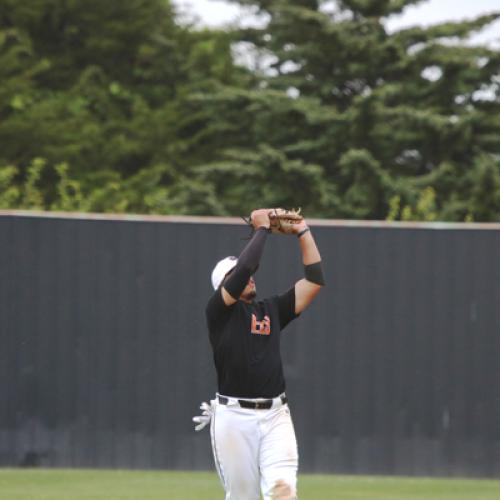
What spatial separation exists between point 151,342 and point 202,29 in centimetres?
2543

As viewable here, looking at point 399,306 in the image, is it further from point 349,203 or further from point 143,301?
point 349,203

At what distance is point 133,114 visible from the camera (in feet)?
111

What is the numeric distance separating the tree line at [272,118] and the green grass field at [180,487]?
11.9m

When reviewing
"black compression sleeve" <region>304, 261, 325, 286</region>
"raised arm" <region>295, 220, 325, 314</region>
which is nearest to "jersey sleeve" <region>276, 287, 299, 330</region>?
"raised arm" <region>295, 220, 325, 314</region>

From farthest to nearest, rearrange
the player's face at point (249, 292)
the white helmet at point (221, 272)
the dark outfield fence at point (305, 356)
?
the dark outfield fence at point (305, 356) → the white helmet at point (221, 272) → the player's face at point (249, 292)

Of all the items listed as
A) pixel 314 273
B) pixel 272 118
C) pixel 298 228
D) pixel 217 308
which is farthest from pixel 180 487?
pixel 272 118

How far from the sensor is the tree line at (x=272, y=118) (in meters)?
27.1

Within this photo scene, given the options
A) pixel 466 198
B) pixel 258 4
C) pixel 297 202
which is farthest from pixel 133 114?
pixel 466 198

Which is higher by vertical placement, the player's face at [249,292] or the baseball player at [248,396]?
the player's face at [249,292]

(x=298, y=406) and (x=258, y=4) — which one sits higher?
(x=258, y=4)

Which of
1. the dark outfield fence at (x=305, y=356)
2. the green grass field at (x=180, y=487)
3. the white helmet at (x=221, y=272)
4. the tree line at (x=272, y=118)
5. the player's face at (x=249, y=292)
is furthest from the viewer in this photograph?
the tree line at (x=272, y=118)

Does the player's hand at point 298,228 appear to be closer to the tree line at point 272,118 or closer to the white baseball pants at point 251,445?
the white baseball pants at point 251,445

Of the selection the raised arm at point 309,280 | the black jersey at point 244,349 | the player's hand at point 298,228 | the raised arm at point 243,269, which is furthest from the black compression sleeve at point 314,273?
the raised arm at point 243,269

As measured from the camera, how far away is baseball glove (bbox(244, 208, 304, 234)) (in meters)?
7.16
